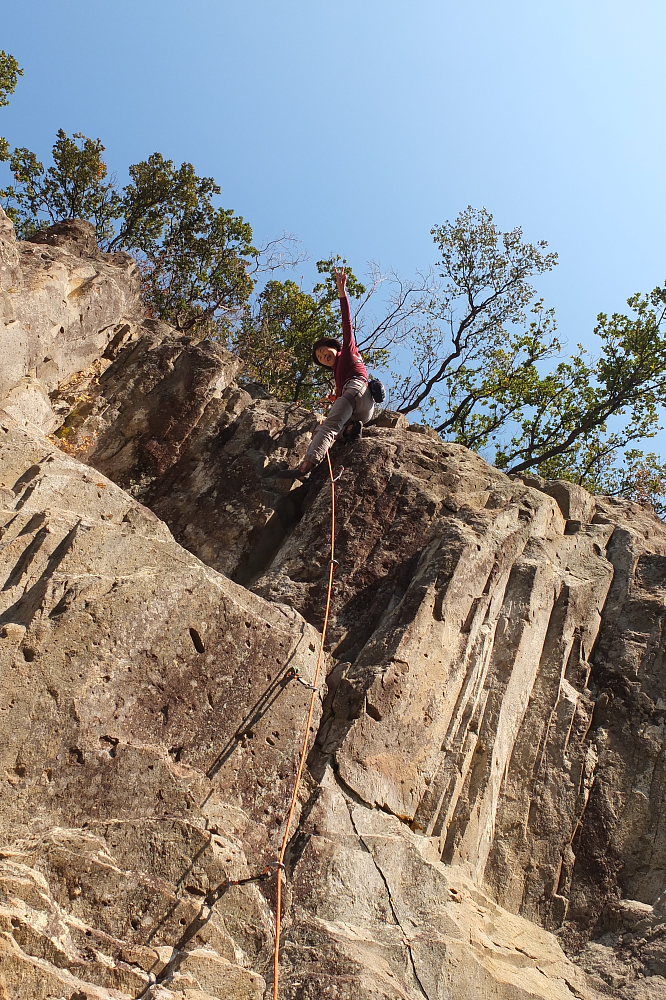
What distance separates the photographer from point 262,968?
6512 millimetres

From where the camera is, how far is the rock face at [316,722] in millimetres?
6469

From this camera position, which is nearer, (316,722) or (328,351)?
(316,722)

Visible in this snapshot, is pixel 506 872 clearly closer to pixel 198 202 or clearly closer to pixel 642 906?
pixel 642 906

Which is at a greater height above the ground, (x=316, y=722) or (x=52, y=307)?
(x=52, y=307)

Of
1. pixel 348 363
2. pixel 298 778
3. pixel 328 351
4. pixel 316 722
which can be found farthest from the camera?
pixel 328 351

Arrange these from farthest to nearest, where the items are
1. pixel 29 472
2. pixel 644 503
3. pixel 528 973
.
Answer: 1. pixel 644 503
2. pixel 29 472
3. pixel 528 973

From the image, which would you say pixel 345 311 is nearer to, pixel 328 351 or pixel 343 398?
pixel 328 351

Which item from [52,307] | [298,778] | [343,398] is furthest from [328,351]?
[298,778]

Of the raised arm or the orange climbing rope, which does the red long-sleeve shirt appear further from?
the orange climbing rope

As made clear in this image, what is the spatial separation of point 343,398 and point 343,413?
215 mm

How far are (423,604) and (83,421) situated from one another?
6.20 meters

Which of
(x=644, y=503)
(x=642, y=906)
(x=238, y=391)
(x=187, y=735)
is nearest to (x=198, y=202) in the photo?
(x=238, y=391)

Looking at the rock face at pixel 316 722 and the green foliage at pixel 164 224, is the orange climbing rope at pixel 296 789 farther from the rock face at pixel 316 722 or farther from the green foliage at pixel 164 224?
the green foliage at pixel 164 224

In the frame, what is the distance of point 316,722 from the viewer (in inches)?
327
